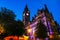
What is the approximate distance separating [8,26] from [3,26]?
1.61 meters

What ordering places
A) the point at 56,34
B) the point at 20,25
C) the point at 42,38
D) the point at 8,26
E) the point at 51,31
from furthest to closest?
the point at 51,31
the point at 56,34
the point at 42,38
the point at 20,25
the point at 8,26

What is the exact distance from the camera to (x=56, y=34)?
53.5 meters

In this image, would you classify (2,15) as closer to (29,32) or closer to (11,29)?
(11,29)

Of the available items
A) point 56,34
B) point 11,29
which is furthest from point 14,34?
point 56,34

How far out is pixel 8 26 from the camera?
40719 mm

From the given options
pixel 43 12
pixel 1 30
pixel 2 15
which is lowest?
pixel 1 30

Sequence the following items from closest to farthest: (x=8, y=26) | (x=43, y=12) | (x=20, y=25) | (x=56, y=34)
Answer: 1. (x=8, y=26)
2. (x=20, y=25)
3. (x=56, y=34)
4. (x=43, y=12)

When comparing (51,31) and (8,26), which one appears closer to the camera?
(8,26)

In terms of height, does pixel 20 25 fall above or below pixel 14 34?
above

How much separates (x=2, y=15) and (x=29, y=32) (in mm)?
24437

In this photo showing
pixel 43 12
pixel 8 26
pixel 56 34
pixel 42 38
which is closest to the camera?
pixel 8 26

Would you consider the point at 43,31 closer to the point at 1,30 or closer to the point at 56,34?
the point at 56,34

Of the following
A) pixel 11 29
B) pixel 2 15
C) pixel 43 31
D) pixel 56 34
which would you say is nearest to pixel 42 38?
pixel 43 31

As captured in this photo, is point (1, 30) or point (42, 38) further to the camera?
point (42, 38)
